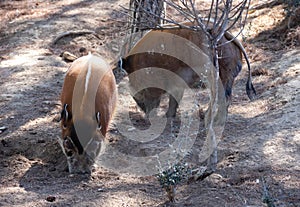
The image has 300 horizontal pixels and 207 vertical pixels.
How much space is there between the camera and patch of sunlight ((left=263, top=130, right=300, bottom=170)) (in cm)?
567

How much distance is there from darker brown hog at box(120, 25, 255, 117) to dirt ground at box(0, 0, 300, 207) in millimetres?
377

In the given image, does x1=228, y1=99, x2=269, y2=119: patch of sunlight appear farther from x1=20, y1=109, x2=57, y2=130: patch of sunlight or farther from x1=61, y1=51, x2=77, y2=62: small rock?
x1=61, y1=51, x2=77, y2=62: small rock

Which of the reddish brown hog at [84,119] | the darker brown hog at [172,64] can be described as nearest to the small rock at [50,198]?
the reddish brown hog at [84,119]

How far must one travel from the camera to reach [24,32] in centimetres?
1052

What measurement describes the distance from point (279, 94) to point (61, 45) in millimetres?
4083

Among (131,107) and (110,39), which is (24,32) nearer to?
(110,39)

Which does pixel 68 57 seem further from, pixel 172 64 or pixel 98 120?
pixel 98 120

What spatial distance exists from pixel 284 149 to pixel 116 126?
2116mm

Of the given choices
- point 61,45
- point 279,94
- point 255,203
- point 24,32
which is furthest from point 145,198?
point 24,32

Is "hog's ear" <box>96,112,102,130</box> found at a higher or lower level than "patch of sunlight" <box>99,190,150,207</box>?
higher

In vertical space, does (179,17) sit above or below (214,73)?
below

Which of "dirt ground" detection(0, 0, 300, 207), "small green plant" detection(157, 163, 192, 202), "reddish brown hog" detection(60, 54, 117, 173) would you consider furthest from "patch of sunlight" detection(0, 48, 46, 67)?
"small green plant" detection(157, 163, 192, 202)

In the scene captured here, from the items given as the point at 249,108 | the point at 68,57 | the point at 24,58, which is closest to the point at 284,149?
the point at 249,108

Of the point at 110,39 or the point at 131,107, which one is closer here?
the point at 131,107
